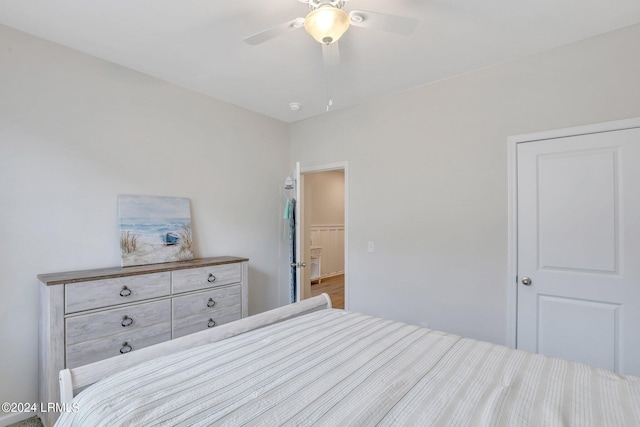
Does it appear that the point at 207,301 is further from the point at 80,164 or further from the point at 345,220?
the point at 345,220

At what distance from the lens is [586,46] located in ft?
6.83

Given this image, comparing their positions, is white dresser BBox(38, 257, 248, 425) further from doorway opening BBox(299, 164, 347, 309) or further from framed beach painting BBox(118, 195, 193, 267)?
doorway opening BBox(299, 164, 347, 309)

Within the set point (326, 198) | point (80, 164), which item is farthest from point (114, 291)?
point (326, 198)

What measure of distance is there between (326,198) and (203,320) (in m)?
4.31

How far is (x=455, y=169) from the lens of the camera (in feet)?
8.64

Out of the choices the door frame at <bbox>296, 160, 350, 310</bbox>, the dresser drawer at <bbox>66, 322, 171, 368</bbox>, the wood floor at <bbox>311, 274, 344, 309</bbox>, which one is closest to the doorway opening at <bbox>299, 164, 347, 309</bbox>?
the wood floor at <bbox>311, 274, 344, 309</bbox>

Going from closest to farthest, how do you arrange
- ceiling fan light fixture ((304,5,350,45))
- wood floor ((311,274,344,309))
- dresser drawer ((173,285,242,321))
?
1. ceiling fan light fixture ((304,5,350,45))
2. dresser drawer ((173,285,242,321))
3. wood floor ((311,274,344,309))

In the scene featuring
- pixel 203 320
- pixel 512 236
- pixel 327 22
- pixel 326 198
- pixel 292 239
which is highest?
pixel 327 22

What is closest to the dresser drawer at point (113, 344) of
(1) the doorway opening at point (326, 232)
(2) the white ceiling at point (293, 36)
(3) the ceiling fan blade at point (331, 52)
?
(2) the white ceiling at point (293, 36)

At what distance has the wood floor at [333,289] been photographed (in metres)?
4.83

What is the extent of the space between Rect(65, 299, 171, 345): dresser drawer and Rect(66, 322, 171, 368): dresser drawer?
0.03 m

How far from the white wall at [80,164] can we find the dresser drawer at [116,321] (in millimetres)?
467

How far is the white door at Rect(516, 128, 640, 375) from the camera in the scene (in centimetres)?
194

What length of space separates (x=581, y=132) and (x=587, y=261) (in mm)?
902
